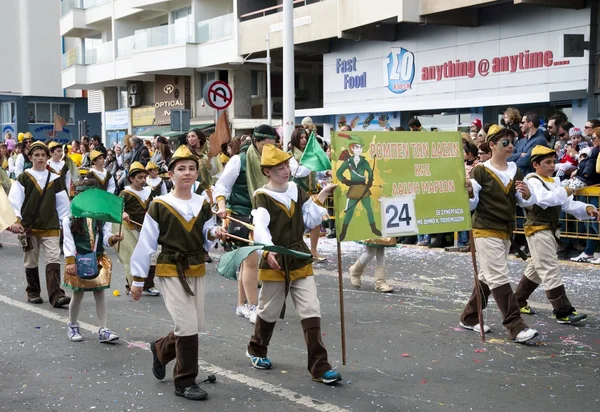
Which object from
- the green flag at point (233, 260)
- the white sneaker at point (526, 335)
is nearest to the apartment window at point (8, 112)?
the white sneaker at point (526, 335)

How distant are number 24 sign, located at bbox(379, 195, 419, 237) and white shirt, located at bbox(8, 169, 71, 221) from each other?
4.11 metres

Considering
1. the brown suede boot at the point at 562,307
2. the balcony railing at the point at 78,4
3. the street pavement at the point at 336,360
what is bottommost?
the street pavement at the point at 336,360

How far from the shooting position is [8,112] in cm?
5928

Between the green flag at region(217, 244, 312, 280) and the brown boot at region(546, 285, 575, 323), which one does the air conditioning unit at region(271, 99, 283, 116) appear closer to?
the brown boot at region(546, 285, 575, 323)

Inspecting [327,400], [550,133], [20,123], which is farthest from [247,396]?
[20,123]

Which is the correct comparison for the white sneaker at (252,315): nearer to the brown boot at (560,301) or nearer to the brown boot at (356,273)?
the brown boot at (356,273)

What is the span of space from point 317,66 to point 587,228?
23400mm

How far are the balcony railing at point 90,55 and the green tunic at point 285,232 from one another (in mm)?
37629

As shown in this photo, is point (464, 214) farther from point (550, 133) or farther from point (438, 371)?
point (550, 133)

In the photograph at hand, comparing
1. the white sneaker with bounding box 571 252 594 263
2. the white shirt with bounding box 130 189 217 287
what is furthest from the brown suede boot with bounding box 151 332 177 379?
the white sneaker with bounding box 571 252 594 263

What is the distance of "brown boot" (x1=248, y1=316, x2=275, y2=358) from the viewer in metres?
6.39

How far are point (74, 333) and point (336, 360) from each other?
98.4 inches

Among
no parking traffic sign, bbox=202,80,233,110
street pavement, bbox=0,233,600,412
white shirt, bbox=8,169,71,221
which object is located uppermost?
no parking traffic sign, bbox=202,80,233,110

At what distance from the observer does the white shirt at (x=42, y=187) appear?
9211 millimetres
